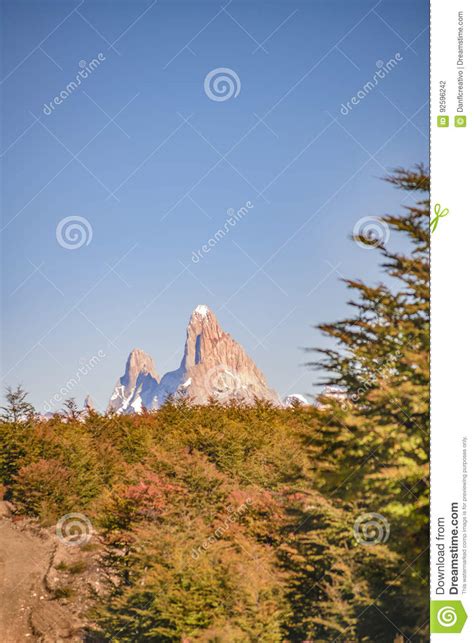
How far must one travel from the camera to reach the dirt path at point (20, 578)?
490 inches

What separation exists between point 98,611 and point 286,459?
4.30 metres

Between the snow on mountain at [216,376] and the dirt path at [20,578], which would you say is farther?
the snow on mountain at [216,376]

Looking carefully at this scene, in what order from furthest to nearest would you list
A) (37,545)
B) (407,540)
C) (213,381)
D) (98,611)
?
(213,381), (37,545), (98,611), (407,540)

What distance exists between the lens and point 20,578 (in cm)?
1440

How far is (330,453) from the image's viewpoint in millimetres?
7621

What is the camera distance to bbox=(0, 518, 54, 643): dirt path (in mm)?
12453
